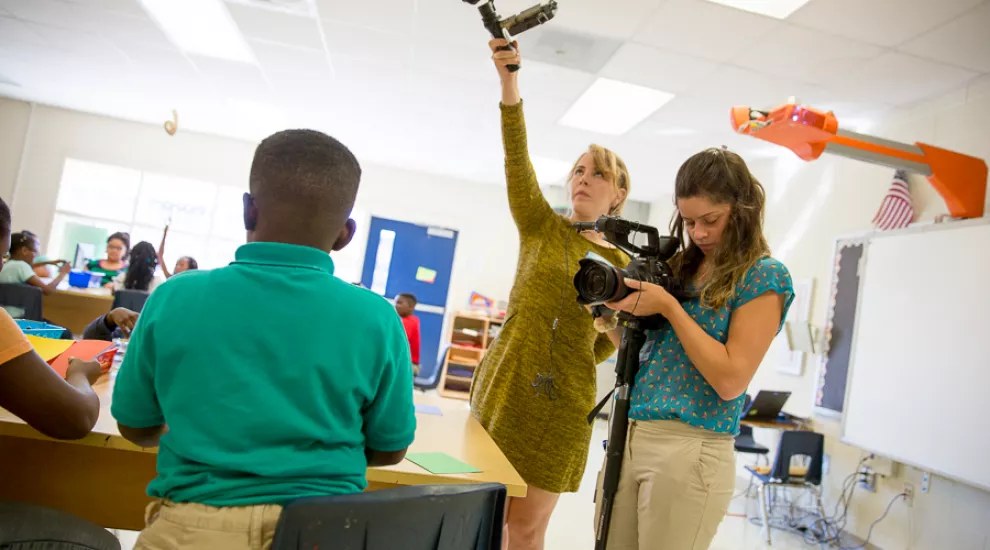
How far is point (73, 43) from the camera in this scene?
5.01 metres

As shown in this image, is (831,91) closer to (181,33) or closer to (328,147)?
(328,147)

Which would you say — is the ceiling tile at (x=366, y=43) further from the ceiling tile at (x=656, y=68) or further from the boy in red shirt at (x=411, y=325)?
the boy in red shirt at (x=411, y=325)

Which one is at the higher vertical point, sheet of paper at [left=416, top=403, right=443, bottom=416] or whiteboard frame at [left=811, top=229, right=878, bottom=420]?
whiteboard frame at [left=811, top=229, right=878, bottom=420]

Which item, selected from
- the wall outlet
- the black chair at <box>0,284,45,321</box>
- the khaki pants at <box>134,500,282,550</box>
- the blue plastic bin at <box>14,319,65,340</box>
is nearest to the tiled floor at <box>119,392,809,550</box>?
the wall outlet

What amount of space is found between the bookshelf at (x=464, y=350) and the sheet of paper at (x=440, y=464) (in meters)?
5.50

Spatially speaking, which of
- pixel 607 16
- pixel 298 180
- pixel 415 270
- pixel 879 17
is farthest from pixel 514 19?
pixel 415 270

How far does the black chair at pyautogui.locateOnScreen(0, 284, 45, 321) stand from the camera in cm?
364

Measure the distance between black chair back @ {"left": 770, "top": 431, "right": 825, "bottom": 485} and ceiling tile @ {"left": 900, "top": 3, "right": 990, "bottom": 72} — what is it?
218cm

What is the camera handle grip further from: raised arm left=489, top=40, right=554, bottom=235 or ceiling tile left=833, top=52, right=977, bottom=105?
ceiling tile left=833, top=52, right=977, bottom=105

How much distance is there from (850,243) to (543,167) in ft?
10.9

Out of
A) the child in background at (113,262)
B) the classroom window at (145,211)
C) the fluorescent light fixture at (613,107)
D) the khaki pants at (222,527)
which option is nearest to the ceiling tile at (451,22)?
the fluorescent light fixture at (613,107)

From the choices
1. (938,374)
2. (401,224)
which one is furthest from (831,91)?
(401,224)

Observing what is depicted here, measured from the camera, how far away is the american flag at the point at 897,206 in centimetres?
368

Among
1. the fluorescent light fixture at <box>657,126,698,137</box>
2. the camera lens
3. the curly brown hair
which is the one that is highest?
the fluorescent light fixture at <box>657,126,698,137</box>
